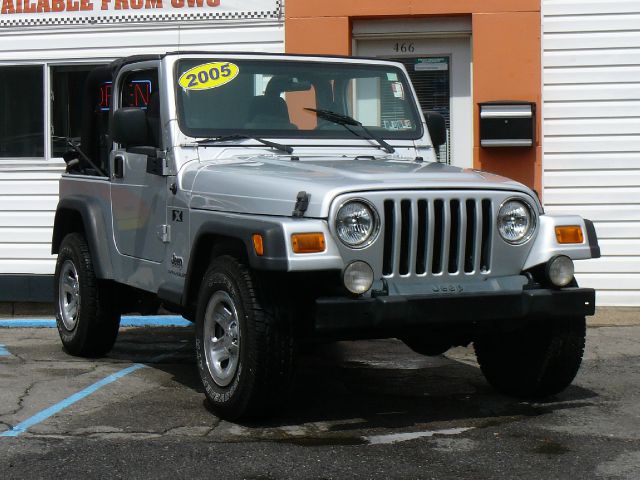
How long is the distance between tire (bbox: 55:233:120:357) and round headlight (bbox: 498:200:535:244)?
3.18 meters

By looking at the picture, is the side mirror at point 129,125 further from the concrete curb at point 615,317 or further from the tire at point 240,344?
the concrete curb at point 615,317

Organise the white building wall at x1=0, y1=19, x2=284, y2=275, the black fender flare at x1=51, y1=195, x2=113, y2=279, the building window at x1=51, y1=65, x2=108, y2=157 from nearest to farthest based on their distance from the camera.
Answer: the black fender flare at x1=51, y1=195, x2=113, y2=279
the white building wall at x1=0, y1=19, x2=284, y2=275
the building window at x1=51, y1=65, x2=108, y2=157

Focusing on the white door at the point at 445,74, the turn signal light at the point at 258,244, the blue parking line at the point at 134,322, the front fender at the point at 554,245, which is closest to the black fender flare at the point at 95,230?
the blue parking line at the point at 134,322

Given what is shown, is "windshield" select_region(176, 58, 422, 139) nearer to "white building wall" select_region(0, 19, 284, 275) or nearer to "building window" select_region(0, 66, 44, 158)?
"white building wall" select_region(0, 19, 284, 275)

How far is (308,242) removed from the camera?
564cm

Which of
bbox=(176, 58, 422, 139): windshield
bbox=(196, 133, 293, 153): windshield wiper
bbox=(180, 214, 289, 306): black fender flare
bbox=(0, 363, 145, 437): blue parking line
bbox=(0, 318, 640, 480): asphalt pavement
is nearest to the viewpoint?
bbox=(0, 318, 640, 480): asphalt pavement

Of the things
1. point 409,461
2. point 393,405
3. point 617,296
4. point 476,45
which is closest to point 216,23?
point 476,45

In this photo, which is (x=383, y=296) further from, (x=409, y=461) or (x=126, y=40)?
(x=126, y=40)

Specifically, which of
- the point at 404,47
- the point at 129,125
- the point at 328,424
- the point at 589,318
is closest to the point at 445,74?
the point at 404,47

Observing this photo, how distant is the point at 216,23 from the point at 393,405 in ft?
18.0

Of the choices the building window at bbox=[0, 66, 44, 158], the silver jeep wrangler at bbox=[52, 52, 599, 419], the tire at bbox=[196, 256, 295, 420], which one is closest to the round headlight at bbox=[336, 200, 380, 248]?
the silver jeep wrangler at bbox=[52, 52, 599, 419]

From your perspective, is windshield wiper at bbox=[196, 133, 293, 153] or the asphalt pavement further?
windshield wiper at bbox=[196, 133, 293, 153]

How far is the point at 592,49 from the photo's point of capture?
10656 mm

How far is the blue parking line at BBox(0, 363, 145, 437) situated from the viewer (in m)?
6.07
